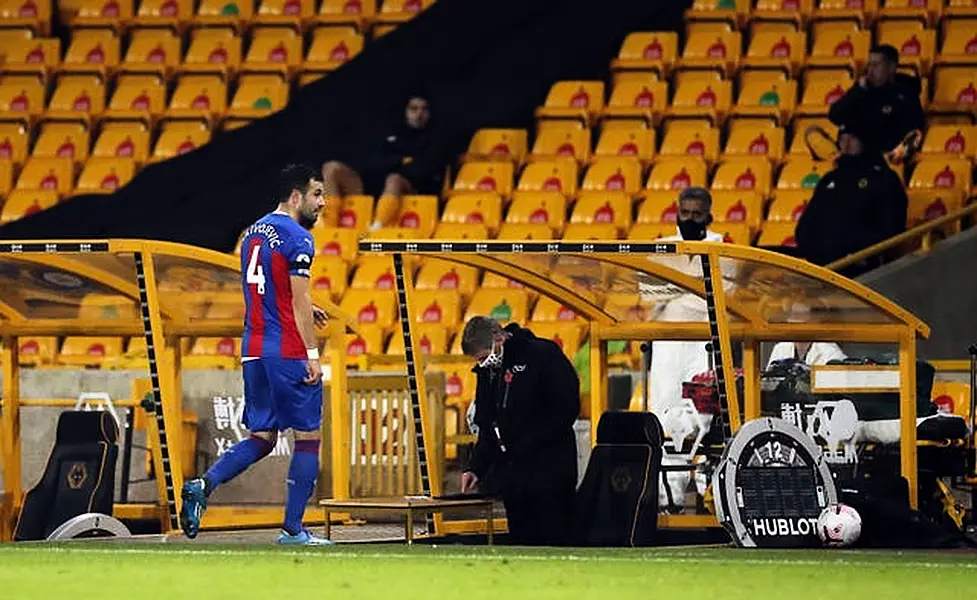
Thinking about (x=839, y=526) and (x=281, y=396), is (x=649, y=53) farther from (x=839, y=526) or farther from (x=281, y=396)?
(x=281, y=396)

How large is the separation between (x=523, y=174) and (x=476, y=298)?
165cm

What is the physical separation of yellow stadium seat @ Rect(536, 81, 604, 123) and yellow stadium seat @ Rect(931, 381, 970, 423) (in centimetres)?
683

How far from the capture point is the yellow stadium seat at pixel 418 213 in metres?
22.7

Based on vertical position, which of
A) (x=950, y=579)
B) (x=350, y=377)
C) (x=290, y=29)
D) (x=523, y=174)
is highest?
(x=290, y=29)

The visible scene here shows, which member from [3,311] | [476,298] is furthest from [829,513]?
[476,298]

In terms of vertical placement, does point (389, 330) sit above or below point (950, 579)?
→ above

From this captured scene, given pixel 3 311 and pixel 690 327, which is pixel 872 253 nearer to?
pixel 690 327

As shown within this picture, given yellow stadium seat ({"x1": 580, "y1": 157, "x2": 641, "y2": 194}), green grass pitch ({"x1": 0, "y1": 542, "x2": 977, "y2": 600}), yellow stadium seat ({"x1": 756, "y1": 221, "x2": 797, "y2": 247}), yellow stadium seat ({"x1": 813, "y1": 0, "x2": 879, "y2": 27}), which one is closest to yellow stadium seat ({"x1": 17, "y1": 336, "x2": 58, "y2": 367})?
yellow stadium seat ({"x1": 580, "y1": 157, "x2": 641, "y2": 194})

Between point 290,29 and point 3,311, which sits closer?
point 3,311

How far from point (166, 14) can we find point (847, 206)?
9169mm

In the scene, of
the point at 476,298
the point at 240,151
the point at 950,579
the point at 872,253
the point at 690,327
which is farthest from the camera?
the point at 240,151

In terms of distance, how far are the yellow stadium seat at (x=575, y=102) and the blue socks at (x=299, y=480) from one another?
9.88 meters

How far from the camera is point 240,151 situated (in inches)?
965

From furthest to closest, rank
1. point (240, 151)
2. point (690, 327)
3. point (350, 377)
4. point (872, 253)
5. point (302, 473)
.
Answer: point (240, 151), point (872, 253), point (350, 377), point (690, 327), point (302, 473)
